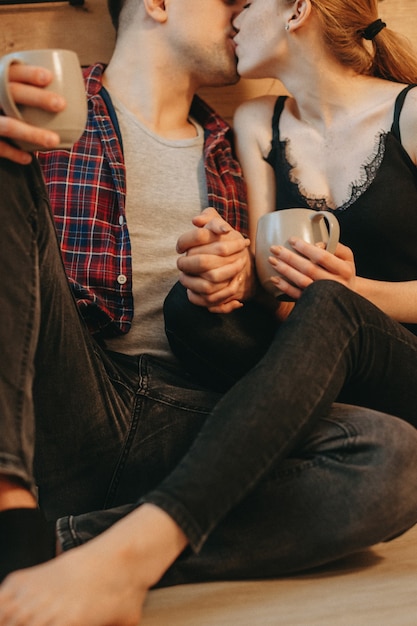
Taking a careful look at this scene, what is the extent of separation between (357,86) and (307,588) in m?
1.00

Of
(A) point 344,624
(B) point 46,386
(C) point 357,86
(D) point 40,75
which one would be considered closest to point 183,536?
(A) point 344,624

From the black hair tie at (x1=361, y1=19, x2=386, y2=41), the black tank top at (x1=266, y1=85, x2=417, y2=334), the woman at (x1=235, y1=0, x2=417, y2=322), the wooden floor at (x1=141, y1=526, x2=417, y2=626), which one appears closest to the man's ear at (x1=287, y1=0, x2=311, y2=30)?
the woman at (x1=235, y1=0, x2=417, y2=322)

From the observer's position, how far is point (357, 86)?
1.47 m

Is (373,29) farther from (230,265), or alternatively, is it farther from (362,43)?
(230,265)

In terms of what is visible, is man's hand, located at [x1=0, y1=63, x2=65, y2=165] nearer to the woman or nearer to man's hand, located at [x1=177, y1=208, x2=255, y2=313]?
man's hand, located at [x1=177, y1=208, x2=255, y2=313]

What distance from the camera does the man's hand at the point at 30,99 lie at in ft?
2.89

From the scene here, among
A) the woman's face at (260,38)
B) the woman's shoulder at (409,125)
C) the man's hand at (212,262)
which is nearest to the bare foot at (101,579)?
the man's hand at (212,262)

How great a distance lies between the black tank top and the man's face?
401 mm

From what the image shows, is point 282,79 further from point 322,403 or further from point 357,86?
point 322,403

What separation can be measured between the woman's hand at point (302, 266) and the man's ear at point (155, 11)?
74 cm

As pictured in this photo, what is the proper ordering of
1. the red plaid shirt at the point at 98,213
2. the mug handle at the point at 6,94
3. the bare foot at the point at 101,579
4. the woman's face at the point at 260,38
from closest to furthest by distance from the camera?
1. the bare foot at the point at 101,579
2. the mug handle at the point at 6,94
3. the red plaid shirt at the point at 98,213
4. the woman's face at the point at 260,38

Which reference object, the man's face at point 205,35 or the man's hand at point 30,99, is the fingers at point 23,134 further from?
the man's face at point 205,35

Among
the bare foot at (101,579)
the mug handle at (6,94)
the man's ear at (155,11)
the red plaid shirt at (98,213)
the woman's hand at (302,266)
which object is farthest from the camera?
the man's ear at (155,11)

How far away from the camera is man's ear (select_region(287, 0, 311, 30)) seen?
141cm
